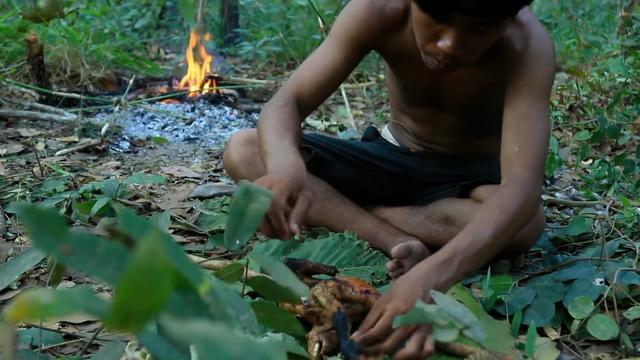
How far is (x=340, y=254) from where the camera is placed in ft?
7.06

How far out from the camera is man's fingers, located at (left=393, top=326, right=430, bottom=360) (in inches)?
51.8

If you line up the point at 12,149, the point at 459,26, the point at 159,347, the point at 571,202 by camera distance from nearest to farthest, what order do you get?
the point at 159,347 < the point at 459,26 < the point at 571,202 < the point at 12,149

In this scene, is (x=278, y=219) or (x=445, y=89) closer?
(x=278, y=219)

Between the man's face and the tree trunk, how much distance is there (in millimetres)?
4562

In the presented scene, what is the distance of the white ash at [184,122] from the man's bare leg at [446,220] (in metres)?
1.63

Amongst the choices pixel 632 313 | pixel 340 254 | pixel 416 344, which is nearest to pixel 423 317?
pixel 416 344

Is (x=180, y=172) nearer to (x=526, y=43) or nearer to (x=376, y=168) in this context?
(x=376, y=168)

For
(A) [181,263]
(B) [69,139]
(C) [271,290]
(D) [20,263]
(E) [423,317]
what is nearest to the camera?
(A) [181,263]

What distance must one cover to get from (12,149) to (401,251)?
210cm

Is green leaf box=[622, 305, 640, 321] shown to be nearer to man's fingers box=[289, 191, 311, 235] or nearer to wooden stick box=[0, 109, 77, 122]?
man's fingers box=[289, 191, 311, 235]

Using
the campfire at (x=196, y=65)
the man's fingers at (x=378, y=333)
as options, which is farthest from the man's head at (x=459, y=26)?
the campfire at (x=196, y=65)

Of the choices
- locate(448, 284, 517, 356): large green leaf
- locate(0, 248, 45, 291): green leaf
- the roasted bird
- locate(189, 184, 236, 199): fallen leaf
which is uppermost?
locate(0, 248, 45, 291): green leaf

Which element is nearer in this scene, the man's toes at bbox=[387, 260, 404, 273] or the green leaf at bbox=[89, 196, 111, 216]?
the man's toes at bbox=[387, 260, 404, 273]

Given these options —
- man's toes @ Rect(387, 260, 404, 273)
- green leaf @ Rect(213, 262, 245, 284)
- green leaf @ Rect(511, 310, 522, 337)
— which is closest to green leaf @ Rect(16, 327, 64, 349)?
green leaf @ Rect(213, 262, 245, 284)
